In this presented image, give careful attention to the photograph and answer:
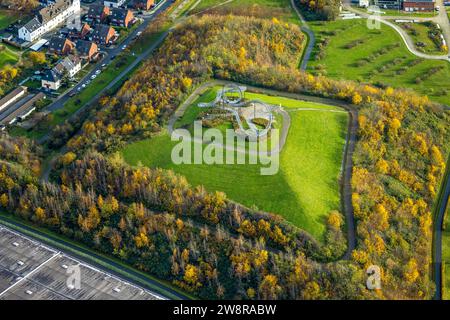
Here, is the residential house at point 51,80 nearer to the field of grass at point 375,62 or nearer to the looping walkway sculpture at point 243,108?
the looping walkway sculpture at point 243,108

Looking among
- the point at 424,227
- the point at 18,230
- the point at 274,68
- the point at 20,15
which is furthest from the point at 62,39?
the point at 424,227

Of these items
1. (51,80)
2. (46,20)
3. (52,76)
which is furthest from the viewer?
(46,20)

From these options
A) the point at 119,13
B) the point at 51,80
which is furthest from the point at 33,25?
the point at 51,80

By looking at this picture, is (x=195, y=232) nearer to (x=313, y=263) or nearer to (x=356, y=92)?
(x=313, y=263)

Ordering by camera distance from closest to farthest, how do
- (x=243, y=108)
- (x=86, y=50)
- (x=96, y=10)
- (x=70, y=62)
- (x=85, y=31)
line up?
(x=243, y=108)
(x=70, y=62)
(x=86, y=50)
(x=85, y=31)
(x=96, y=10)

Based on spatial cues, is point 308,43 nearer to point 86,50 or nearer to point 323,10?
point 323,10
